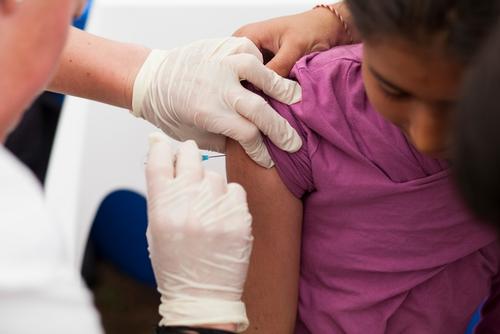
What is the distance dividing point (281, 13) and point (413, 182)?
1.14m

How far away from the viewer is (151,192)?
112 cm

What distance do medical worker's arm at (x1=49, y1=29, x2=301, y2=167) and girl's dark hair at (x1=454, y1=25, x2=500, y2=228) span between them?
0.53 m

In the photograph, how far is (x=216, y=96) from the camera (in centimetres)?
122

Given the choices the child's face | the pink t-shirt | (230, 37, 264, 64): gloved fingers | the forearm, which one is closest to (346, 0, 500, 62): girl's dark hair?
the child's face

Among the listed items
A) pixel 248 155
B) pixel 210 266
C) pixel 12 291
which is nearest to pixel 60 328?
pixel 12 291

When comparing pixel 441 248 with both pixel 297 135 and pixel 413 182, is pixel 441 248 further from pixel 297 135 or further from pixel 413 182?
pixel 297 135

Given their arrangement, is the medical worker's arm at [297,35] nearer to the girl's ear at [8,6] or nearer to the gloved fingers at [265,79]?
the gloved fingers at [265,79]

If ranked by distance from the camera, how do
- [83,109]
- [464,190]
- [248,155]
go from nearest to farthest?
[464,190], [248,155], [83,109]

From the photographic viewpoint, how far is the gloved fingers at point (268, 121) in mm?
1176

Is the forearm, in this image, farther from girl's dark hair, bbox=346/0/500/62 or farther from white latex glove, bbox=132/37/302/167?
girl's dark hair, bbox=346/0/500/62

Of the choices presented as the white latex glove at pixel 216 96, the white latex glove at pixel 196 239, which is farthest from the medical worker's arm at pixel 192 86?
the white latex glove at pixel 196 239

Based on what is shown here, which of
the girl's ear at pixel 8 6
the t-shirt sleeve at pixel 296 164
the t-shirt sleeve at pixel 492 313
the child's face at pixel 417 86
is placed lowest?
the t-shirt sleeve at pixel 492 313

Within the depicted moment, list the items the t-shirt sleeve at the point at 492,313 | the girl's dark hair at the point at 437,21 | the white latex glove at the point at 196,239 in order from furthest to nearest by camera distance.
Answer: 1. the t-shirt sleeve at the point at 492,313
2. the white latex glove at the point at 196,239
3. the girl's dark hair at the point at 437,21

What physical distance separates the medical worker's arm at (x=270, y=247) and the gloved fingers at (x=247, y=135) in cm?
2
